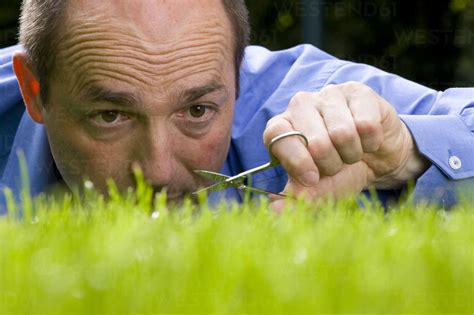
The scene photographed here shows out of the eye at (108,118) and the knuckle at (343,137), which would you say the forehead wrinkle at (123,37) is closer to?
the eye at (108,118)

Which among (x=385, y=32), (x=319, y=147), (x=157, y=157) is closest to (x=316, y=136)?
(x=319, y=147)

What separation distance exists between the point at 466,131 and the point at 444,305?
173 centimetres

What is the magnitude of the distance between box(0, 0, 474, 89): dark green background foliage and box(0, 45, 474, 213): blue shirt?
2.74 meters

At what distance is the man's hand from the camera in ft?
7.16

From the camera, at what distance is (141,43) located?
104 inches

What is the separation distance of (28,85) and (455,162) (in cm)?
124

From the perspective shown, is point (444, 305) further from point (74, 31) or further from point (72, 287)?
point (74, 31)

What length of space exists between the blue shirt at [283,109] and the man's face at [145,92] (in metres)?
0.27

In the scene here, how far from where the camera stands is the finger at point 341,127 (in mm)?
2219

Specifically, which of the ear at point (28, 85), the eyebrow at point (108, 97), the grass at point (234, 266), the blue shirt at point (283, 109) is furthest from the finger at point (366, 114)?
the ear at point (28, 85)

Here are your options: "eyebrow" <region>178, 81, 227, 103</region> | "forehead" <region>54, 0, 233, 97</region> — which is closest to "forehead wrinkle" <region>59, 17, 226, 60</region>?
"forehead" <region>54, 0, 233, 97</region>

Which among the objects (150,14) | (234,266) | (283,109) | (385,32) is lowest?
(385,32)

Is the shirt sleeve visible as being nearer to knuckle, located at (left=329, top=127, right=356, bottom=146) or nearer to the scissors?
knuckle, located at (left=329, top=127, right=356, bottom=146)

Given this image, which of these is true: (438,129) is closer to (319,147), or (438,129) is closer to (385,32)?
(319,147)
